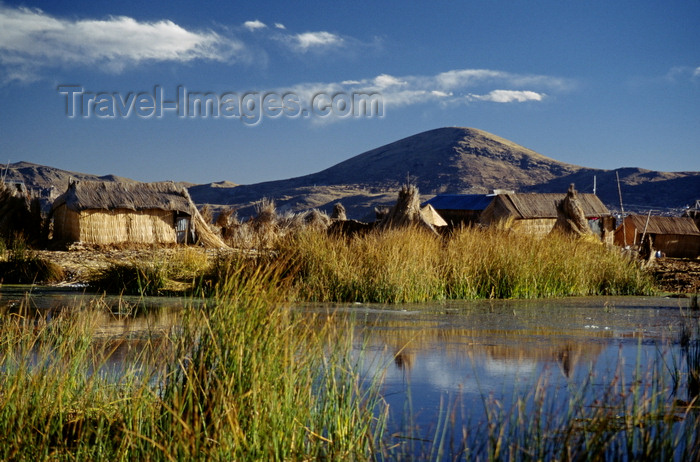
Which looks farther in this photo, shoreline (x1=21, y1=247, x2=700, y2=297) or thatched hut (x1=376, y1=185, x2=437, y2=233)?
thatched hut (x1=376, y1=185, x2=437, y2=233)

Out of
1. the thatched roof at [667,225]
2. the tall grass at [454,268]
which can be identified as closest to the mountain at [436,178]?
the thatched roof at [667,225]

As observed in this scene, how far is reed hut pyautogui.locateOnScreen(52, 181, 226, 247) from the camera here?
21641mm

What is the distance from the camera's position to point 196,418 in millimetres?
3631

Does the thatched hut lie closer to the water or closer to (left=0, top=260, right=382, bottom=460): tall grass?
the water

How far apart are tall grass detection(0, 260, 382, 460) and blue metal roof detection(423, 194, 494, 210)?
26.9 m

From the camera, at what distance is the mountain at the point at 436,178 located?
79.4 metres

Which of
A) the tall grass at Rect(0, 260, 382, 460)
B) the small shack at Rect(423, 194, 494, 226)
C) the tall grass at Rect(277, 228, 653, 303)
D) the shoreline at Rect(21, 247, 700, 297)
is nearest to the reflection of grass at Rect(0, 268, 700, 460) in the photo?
the tall grass at Rect(0, 260, 382, 460)

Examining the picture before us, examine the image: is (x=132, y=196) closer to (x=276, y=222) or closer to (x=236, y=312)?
(x=276, y=222)

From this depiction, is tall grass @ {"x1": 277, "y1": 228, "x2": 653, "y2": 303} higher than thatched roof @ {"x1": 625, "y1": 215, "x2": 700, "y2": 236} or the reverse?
the reverse

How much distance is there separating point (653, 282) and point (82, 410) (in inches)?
543

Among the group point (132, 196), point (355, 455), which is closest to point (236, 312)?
point (355, 455)

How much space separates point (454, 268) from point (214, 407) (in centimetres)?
914

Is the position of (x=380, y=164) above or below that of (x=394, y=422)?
above

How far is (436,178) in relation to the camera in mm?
92812
